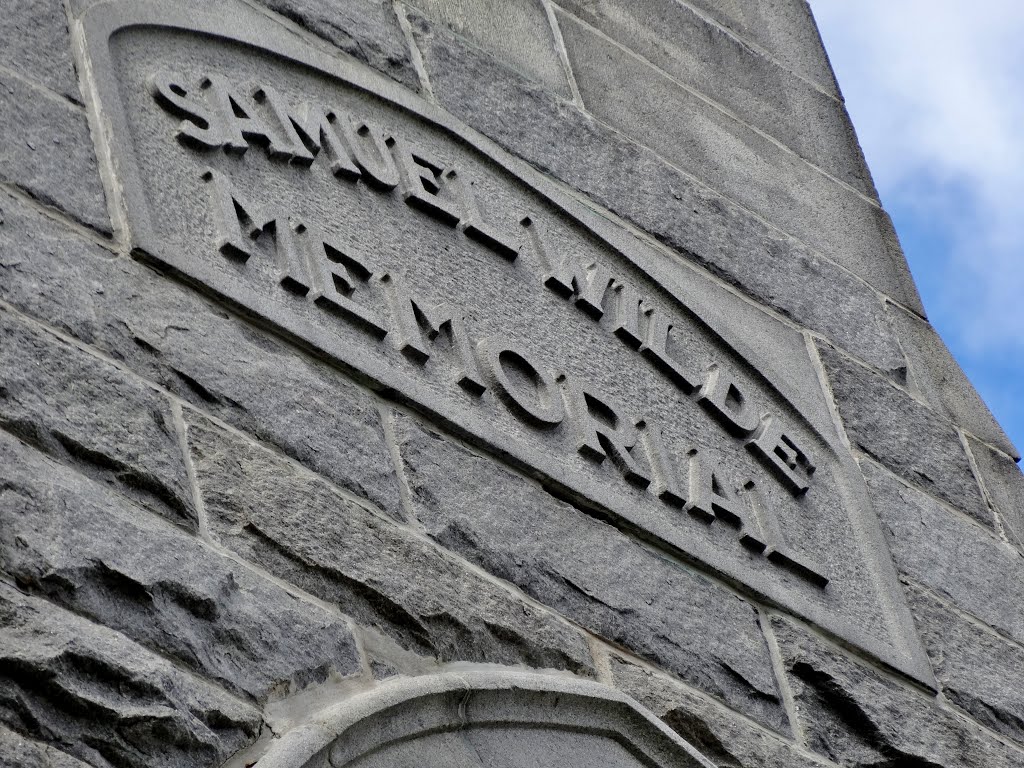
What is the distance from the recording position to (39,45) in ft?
6.47

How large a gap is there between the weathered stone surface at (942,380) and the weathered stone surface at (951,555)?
345 mm

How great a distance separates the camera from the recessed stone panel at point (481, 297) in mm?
1997

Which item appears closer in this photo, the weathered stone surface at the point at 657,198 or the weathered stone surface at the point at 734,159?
the weathered stone surface at the point at 657,198

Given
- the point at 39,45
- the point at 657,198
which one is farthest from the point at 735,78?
the point at 39,45

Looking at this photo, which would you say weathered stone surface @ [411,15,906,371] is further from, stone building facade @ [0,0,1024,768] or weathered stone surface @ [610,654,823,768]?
weathered stone surface @ [610,654,823,768]

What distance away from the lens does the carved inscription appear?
205 cm

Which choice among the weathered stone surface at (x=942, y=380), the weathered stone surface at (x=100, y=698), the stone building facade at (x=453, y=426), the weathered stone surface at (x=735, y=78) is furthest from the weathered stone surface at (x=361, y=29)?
the weathered stone surface at (x=100, y=698)

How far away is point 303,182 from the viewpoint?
7.17 feet

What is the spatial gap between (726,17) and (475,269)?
5.02 feet

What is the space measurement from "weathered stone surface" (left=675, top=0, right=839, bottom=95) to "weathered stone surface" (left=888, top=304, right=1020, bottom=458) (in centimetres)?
77

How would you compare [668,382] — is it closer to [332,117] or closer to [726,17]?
[332,117]

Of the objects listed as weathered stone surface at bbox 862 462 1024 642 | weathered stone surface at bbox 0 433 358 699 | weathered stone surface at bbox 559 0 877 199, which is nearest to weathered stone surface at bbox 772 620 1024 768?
weathered stone surface at bbox 862 462 1024 642

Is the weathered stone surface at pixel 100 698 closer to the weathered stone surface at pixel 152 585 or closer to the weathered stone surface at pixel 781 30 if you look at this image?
the weathered stone surface at pixel 152 585

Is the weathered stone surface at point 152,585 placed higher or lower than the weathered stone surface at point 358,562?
lower
